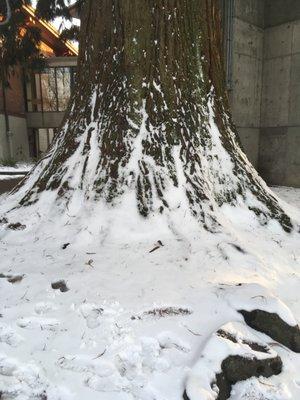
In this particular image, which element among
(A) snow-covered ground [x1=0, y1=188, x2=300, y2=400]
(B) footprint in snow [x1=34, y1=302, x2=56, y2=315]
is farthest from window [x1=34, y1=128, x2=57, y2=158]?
(B) footprint in snow [x1=34, y1=302, x2=56, y2=315]

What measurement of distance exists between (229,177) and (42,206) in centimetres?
197

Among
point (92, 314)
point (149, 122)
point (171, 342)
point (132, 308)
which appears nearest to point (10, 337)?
point (92, 314)

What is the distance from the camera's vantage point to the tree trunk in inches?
143

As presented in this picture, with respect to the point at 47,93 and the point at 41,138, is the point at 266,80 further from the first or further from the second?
the point at 41,138

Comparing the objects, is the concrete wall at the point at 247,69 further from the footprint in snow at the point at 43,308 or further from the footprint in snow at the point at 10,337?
the footprint in snow at the point at 10,337

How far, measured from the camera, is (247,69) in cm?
838

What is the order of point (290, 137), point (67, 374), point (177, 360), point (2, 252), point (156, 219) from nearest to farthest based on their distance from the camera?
point (67, 374) < point (177, 360) < point (2, 252) < point (156, 219) < point (290, 137)

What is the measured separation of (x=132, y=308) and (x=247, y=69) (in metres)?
7.35

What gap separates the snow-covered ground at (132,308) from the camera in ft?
6.41

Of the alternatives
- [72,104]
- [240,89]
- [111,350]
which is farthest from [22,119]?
[111,350]

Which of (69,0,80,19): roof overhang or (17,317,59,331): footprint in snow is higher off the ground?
(69,0,80,19): roof overhang

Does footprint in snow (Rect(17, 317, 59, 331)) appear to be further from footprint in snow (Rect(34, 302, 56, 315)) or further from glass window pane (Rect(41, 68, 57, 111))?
glass window pane (Rect(41, 68, 57, 111))

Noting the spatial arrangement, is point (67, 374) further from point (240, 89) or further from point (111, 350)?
point (240, 89)

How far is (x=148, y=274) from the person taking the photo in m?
2.84
